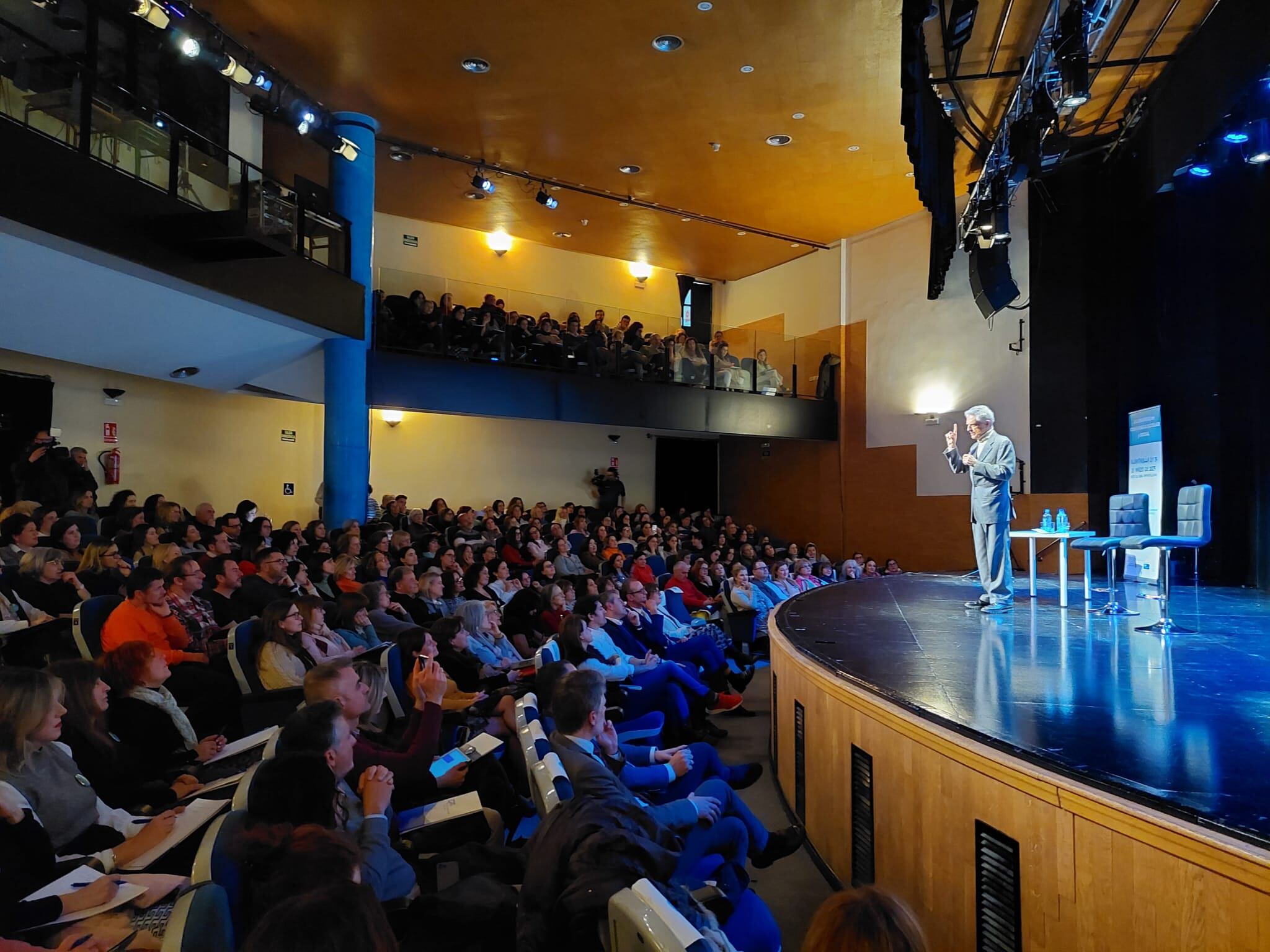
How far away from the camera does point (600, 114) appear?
926 centimetres

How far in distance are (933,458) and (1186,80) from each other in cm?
626

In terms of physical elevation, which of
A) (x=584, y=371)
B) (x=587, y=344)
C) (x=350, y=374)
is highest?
(x=587, y=344)

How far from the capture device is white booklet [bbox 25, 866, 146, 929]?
1.69 meters

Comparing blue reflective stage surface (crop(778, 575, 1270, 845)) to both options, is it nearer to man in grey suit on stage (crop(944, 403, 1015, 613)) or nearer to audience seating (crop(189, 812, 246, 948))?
man in grey suit on stage (crop(944, 403, 1015, 613))

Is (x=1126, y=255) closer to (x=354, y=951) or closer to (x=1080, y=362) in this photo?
(x=1080, y=362)

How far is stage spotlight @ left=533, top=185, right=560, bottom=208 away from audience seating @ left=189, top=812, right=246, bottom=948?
10.3 metres

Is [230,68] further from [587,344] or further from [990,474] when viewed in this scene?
[990,474]

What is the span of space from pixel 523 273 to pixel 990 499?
10534 millimetres

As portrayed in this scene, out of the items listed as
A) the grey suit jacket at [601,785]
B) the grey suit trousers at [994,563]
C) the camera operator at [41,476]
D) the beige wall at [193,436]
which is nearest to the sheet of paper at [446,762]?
the grey suit jacket at [601,785]

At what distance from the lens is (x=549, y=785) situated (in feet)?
6.76

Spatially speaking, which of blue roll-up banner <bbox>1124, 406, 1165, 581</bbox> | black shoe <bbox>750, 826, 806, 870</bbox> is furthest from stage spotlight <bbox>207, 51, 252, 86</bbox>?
blue roll-up banner <bbox>1124, 406, 1165, 581</bbox>

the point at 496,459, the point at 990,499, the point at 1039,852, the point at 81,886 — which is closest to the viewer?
the point at 81,886

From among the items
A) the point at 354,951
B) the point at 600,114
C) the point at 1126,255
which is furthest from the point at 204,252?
the point at 1126,255

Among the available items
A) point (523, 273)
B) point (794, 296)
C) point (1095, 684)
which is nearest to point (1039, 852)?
point (1095, 684)
